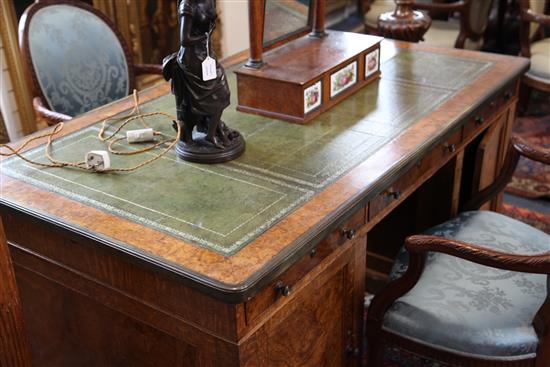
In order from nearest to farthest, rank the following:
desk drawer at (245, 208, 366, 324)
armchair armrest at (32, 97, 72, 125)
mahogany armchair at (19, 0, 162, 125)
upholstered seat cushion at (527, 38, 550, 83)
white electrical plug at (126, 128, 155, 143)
→ desk drawer at (245, 208, 366, 324) → white electrical plug at (126, 128, 155, 143) → armchair armrest at (32, 97, 72, 125) → mahogany armchair at (19, 0, 162, 125) → upholstered seat cushion at (527, 38, 550, 83)

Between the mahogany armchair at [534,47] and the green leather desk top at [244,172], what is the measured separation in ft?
5.04

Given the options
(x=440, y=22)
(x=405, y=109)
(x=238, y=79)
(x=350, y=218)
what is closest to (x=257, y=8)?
(x=238, y=79)

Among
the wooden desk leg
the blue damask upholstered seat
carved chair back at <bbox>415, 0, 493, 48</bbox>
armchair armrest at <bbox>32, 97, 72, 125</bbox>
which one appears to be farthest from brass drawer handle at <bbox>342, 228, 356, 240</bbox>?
carved chair back at <bbox>415, 0, 493, 48</bbox>

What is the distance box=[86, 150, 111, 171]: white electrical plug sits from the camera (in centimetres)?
166

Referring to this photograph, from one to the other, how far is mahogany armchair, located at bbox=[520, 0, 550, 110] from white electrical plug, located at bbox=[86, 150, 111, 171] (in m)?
2.54

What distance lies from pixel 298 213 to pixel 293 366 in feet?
1.13

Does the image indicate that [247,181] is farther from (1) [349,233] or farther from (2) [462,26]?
(2) [462,26]

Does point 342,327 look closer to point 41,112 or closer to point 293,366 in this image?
point 293,366

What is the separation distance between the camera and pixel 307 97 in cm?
192

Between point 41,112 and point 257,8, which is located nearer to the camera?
point 257,8

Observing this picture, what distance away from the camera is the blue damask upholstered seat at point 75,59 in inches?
93.0

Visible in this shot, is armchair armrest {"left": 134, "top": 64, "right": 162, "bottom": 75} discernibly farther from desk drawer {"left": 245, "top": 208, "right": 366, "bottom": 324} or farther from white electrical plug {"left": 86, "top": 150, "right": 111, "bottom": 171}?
desk drawer {"left": 245, "top": 208, "right": 366, "bottom": 324}

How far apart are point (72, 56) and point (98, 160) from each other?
2.92 feet

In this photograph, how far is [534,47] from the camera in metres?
3.76
